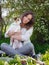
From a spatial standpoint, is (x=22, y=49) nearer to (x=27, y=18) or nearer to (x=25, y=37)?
(x=25, y=37)

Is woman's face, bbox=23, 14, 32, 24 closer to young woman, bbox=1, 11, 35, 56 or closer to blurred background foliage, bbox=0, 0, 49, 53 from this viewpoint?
young woman, bbox=1, 11, 35, 56

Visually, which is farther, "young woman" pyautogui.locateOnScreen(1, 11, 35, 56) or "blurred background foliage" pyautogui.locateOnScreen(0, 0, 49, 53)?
"blurred background foliage" pyautogui.locateOnScreen(0, 0, 49, 53)

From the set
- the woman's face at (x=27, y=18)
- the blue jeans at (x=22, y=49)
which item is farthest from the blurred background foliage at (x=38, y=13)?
the woman's face at (x=27, y=18)

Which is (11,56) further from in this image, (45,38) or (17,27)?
(45,38)

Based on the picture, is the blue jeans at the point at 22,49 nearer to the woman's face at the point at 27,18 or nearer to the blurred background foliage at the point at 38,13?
the woman's face at the point at 27,18

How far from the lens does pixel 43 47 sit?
10086 mm

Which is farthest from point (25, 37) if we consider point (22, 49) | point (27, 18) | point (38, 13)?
point (38, 13)

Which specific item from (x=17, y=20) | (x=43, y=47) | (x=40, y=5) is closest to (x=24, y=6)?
(x=40, y=5)

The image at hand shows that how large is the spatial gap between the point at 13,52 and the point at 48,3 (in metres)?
3.42

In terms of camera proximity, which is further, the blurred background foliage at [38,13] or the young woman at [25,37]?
the blurred background foliage at [38,13]

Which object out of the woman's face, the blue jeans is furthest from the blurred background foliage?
the woman's face

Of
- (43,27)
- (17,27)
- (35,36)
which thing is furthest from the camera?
(35,36)

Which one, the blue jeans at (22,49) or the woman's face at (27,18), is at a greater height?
the woman's face at (27,18)

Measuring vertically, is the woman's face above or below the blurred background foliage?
above
